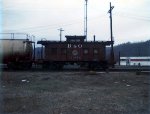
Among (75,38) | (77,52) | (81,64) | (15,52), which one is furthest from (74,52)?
(15,52)

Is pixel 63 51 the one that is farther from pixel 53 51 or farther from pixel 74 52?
pixel 74 52

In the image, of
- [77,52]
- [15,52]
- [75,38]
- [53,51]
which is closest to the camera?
[15,52]

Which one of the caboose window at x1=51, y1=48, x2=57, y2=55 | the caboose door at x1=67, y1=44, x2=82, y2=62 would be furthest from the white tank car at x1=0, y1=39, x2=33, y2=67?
the caboose door at x1=67, y1=44, x2=82, y2=62

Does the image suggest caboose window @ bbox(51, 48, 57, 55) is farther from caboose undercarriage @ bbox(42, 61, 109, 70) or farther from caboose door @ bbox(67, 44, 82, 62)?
caboose door @ bbox(67, 44, 82, 62)

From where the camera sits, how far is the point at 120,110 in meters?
11.5

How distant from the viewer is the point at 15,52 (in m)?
37.5

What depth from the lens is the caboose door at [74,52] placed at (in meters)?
38.3

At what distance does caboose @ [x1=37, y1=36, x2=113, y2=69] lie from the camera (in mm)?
38094

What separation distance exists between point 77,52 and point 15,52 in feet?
22.6

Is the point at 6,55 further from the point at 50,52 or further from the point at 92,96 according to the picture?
the point at 92,96

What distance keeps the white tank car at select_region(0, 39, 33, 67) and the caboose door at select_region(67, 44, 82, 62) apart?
4.37 m

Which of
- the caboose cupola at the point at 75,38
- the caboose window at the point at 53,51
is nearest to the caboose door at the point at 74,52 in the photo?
the caboose cupola at the point at 75,38

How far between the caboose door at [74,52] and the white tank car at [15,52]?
4374 mm

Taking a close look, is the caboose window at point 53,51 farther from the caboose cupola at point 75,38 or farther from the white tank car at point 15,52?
the white tank car at point 15,52
